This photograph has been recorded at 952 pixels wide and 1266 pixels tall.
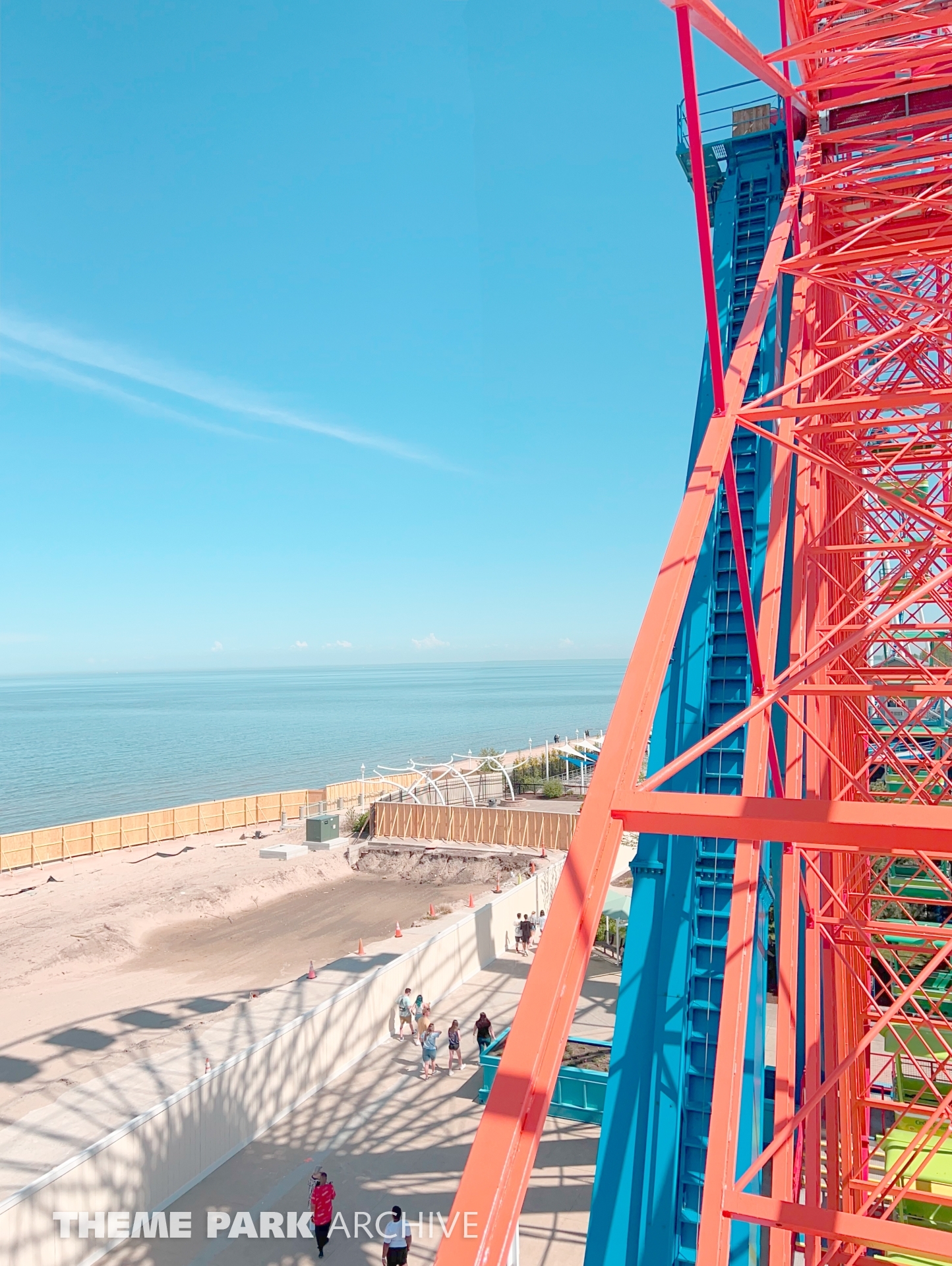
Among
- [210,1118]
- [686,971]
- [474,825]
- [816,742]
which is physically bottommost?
[474,825]

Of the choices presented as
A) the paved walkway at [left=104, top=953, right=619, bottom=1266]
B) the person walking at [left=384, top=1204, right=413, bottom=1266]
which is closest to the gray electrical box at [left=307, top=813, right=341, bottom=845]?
the paved walkway at [left=104, top=953, right=619, bottom=1266]

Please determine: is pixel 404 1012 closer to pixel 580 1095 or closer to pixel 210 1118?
pixel 580 1095

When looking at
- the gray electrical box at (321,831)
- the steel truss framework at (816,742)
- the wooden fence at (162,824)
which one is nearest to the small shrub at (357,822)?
the gray electrical box at (321,831)

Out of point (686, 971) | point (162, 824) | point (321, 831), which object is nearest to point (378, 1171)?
point (686, 971)

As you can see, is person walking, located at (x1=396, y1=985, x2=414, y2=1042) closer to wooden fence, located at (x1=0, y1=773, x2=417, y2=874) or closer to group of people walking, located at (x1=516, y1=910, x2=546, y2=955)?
group of people walking, located at (x1=516, y1=910, x2=546, y2=955)

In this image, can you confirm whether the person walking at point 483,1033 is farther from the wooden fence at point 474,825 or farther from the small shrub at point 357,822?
the small shrub at point 357,822

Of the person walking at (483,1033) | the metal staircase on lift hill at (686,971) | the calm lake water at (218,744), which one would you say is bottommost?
the calm lake water at (218,744)
